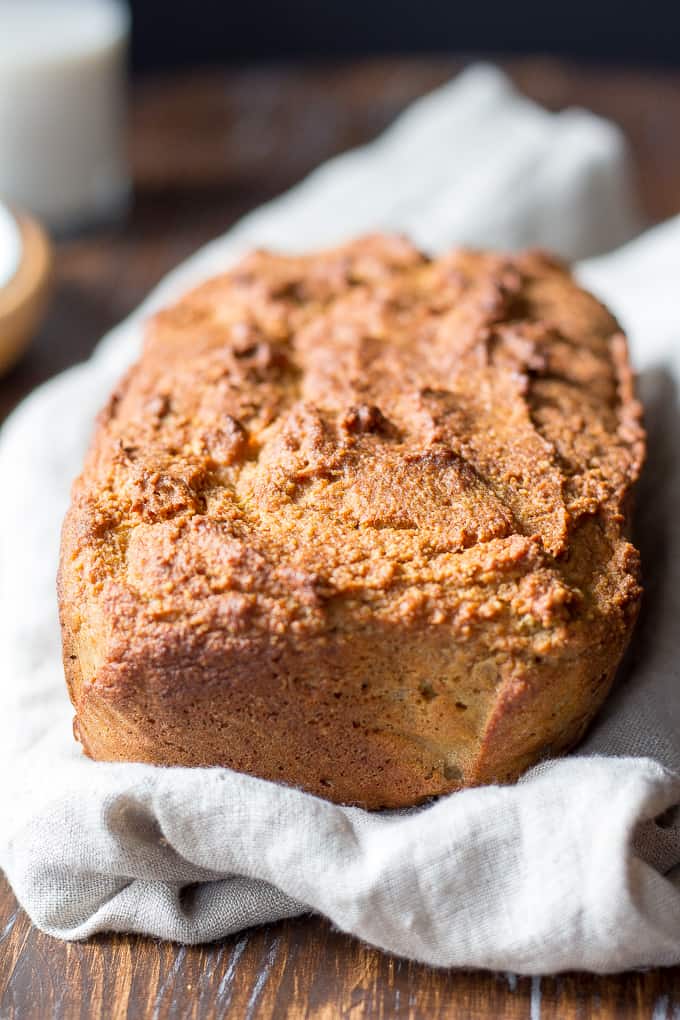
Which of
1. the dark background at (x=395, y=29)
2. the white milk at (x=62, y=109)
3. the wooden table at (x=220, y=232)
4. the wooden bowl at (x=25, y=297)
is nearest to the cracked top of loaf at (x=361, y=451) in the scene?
the wooden table at (x=220, y=232)

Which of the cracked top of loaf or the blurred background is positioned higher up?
the cracked top of loaf

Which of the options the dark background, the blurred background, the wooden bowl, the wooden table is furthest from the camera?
the dark background

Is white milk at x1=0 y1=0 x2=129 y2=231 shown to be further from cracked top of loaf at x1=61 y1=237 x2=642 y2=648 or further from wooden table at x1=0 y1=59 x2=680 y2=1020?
cracked top of loaf at x1=61 y1=237 x2=642 y2=648

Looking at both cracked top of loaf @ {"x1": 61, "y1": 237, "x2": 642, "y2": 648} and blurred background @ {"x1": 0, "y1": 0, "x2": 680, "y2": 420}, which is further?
blurred background @ {"x1": 0, "y1": 0, "x2": 680, "y2": 420}

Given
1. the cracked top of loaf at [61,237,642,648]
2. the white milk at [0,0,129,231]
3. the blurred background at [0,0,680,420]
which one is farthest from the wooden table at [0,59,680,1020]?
the cracked top of loaf at [61,237,642,648]

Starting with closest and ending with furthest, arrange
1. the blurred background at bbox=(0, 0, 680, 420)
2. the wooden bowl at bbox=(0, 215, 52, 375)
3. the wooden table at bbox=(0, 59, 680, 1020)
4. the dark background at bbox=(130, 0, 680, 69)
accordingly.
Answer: the wooden table at bbox=(0, 59, 680, 1020) → the wooden bowl at bbox=(0, 215, 52, 375) → the blurred background at bbox=(0, 0, 680, 420) → the dark background at bbox=(130, 0, 680, 69)

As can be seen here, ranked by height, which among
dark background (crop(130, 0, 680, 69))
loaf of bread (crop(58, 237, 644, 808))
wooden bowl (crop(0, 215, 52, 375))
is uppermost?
loaf of bread (crop(58, 237, 644, 808))
